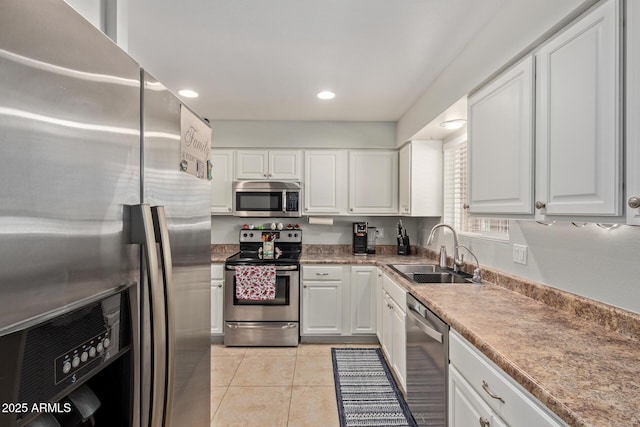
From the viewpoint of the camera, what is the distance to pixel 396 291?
2629 millimetres

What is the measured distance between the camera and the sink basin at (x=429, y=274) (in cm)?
260

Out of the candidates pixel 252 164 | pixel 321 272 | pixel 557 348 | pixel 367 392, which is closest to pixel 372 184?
pixel 321 272

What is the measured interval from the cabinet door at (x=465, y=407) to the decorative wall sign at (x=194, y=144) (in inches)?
51.3

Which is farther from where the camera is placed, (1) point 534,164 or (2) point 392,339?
(2) point 392,339

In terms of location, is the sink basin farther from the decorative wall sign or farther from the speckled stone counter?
the decorative wall sign

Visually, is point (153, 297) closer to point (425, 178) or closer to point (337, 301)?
point (337, 301)

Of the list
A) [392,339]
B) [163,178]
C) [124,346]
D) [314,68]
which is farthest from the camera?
[392,339]

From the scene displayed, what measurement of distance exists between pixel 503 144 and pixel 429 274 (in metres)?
1.42

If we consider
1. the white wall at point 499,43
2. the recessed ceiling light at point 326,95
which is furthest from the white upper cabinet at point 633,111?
the recessed ceiling light at point 326,95

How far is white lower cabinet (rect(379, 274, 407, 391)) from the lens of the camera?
7.98 feet

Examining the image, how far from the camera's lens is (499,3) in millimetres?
1750

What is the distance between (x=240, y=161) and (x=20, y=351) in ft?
11.7

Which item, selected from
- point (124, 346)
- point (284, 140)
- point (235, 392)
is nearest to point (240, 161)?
point (284, 140)

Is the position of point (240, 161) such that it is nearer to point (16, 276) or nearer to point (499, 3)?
point (499, 3)
